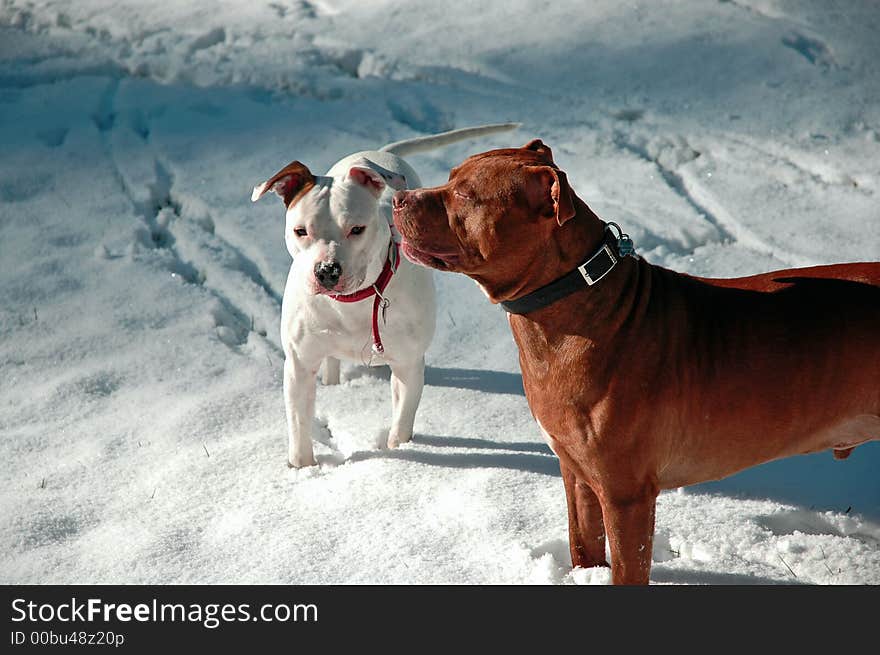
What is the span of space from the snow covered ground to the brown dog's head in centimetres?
112

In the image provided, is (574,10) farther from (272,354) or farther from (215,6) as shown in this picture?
(272,354)

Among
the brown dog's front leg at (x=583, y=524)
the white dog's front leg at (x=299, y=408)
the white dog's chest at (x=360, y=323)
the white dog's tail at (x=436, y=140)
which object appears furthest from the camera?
the white dog's tail at (x=436, y=140)

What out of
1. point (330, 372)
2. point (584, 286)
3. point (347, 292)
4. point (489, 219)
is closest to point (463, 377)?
point (330, 372)

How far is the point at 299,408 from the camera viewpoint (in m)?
3.81

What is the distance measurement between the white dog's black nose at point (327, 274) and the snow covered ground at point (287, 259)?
2.59 feet

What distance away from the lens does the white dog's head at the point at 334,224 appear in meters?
3.45

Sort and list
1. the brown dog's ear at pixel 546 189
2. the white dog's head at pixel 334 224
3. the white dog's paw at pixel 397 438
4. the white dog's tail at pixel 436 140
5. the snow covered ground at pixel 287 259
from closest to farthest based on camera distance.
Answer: the brown dog's ear at pixel 546 189 → the snow covered ground at pixel 287 259 → the white dog's head at pixel 334 224 → the white dog's paw at pixel 397 438 → the white dog's tail at pixel 436 140

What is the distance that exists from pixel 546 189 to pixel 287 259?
345cm

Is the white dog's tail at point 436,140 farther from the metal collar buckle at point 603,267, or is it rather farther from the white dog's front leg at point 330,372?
the metal collar buckle at point 603,267

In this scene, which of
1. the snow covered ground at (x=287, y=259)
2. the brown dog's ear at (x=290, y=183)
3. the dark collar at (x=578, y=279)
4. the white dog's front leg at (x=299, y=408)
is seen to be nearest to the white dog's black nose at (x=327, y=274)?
the brown dog's ear at (x=290, y=183)

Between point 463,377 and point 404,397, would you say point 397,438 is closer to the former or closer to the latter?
point 404,397

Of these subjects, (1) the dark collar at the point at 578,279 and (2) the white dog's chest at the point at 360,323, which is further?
(2) the white dog's chest at the point at 360,323

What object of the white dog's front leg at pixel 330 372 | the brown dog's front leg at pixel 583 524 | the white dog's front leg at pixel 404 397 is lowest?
the white dog's front leg at pixel 330 372
